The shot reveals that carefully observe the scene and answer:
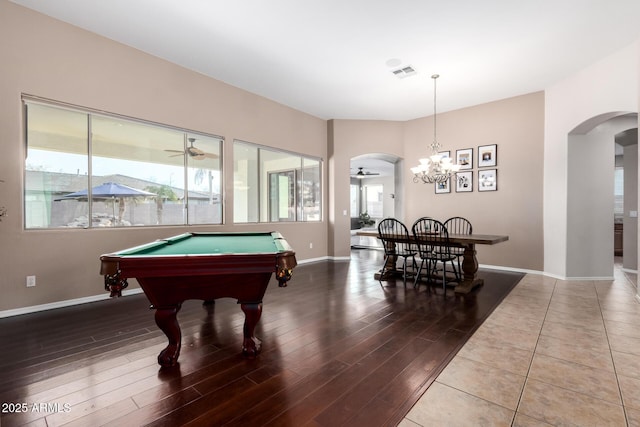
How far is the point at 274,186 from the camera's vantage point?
6.38m

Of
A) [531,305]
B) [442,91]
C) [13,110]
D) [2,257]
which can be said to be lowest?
[531,305]

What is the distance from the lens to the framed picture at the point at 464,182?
20.5 ft

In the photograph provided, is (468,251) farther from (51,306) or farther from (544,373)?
(51,306)

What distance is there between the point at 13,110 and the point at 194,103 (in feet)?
6.97

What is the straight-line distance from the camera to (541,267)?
5406 millimetres

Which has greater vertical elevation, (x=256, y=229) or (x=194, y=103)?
(x=194, y=103)

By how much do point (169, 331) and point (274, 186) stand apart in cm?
444

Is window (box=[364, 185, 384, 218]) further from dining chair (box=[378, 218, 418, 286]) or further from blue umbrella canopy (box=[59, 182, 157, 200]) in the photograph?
blue umbrella canopy (box=[59, 182, 157, 200])

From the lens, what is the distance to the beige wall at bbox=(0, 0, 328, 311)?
126 inches

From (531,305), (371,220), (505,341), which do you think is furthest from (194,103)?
(371,220)

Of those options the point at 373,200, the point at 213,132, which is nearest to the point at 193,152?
the point at 213,132

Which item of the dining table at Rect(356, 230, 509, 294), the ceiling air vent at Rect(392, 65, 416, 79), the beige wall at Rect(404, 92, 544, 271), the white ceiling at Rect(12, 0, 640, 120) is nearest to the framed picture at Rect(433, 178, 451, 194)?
the beige wall at Rect(404, 92, 544, 271)

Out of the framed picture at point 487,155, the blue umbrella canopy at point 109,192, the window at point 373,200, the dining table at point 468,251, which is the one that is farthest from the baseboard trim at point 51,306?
the window at point 373,200

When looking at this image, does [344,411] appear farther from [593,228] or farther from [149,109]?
[593,228]
